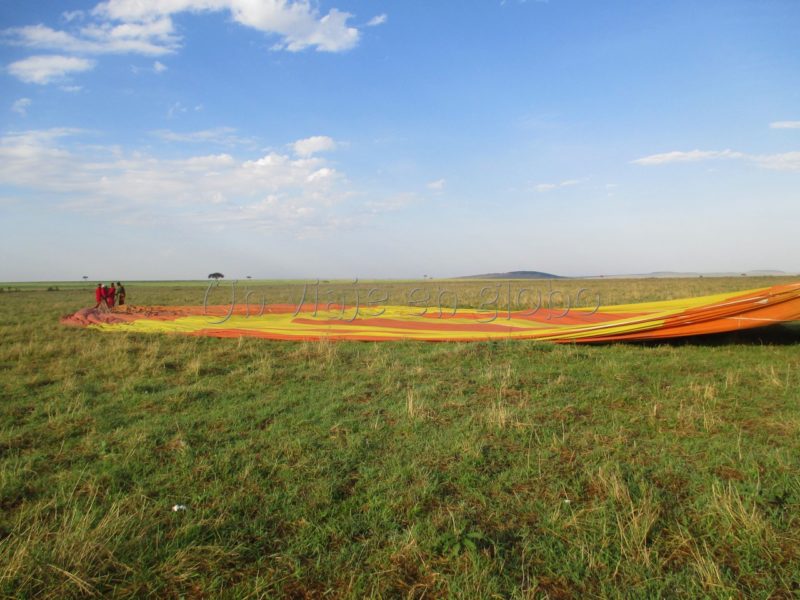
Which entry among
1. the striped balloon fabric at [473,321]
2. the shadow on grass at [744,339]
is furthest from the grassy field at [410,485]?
the shadow on grass at [744,339]

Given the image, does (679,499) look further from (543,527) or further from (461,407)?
(461,407)

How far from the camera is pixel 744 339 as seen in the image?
884 centimetres

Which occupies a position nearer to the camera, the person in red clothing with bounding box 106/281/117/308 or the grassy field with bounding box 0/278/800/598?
the grassy field with bounding box 0/278/800/598

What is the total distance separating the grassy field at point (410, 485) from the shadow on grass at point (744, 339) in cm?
192

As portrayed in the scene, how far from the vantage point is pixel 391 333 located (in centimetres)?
1018

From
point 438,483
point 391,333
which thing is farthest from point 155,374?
point 438,483

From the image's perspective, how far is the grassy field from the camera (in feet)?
8.25

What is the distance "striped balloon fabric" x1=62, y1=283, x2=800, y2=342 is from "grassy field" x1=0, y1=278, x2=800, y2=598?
4.75 feet

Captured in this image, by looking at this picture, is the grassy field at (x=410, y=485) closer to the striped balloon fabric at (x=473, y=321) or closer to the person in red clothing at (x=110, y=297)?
the striped balloon fabric at (x=473, y=321)

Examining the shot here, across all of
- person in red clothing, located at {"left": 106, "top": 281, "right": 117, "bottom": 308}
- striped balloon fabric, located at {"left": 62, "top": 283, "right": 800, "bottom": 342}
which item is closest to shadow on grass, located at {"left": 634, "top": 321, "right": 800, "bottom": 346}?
striped balloon fabric, located at {"left": 62, "top": 283, "right": 800, "bottom": 342}

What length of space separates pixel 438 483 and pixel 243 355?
6.12 m

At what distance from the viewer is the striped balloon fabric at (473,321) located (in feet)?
26.3

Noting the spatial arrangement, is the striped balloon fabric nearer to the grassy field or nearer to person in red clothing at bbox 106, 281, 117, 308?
the grassy field

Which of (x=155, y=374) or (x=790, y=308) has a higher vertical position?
(x=790, y=308)
